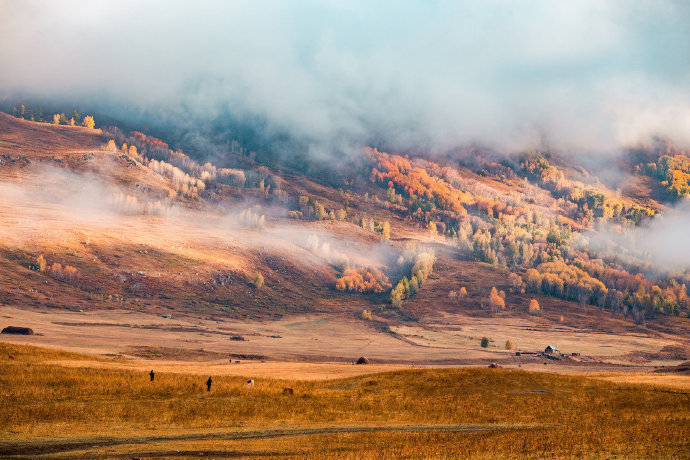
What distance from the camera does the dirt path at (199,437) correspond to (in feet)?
147

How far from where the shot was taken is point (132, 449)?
45875mm

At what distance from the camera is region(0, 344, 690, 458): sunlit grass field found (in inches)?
1829

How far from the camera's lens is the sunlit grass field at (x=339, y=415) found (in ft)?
152

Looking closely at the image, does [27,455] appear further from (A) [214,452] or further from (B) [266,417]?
(B) [266,417]

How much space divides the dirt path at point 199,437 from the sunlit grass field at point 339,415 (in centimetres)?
14

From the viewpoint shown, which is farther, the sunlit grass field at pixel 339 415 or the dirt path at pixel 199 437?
the sunlit grass field at pixel 339 415

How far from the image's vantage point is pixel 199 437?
174 ft

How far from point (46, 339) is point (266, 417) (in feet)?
455

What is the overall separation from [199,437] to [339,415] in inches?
806

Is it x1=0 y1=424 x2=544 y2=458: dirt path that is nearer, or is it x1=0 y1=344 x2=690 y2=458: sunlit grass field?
x1=0 y1=424 x2=544 y2=458: dirt path

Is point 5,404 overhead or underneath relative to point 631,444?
underneath

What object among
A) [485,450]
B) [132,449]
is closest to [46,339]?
[132,449]

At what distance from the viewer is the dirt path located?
44.9 metres

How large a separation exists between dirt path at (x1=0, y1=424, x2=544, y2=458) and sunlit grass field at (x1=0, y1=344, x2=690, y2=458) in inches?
5.4
